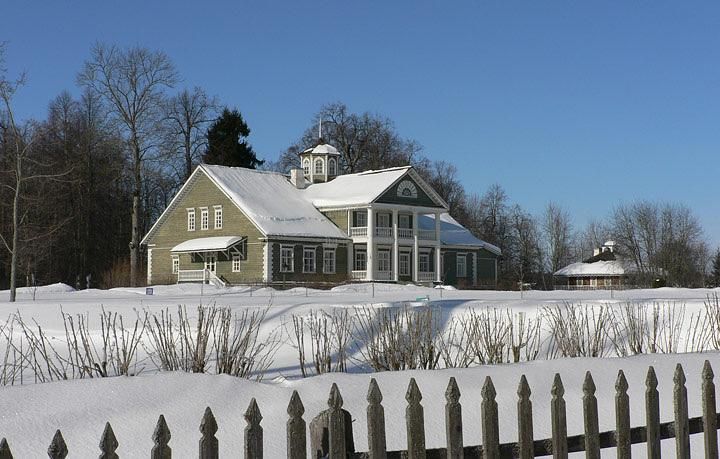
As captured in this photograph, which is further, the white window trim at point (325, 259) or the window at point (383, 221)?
the window at point (383, 221)

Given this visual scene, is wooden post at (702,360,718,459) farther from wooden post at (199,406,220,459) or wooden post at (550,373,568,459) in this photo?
wooden post at (199,406,220,459)

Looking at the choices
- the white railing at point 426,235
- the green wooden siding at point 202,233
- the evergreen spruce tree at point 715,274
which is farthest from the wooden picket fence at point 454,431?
the evergreen spruce tree at point 715,274

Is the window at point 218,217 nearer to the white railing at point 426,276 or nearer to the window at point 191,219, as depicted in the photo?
the window at point 191,219

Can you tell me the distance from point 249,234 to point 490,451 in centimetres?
4398

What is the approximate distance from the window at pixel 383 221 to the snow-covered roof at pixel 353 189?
1848 mm

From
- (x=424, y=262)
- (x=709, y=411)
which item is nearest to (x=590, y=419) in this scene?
(x=709, y=411)

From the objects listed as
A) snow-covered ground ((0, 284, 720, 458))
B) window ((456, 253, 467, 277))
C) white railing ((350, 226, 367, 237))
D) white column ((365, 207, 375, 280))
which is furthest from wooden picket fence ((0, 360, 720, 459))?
window ((456, 253, 467, 277))

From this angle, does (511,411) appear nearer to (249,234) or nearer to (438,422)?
(438,422)

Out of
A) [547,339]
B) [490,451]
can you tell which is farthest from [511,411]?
[547,339]

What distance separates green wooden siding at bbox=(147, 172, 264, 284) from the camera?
1854 inches

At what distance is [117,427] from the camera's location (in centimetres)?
683

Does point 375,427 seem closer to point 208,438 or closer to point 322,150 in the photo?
point 208,438

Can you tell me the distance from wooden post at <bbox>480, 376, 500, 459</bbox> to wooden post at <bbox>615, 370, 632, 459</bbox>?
735mm

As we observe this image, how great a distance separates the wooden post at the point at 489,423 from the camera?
391 centimetres
